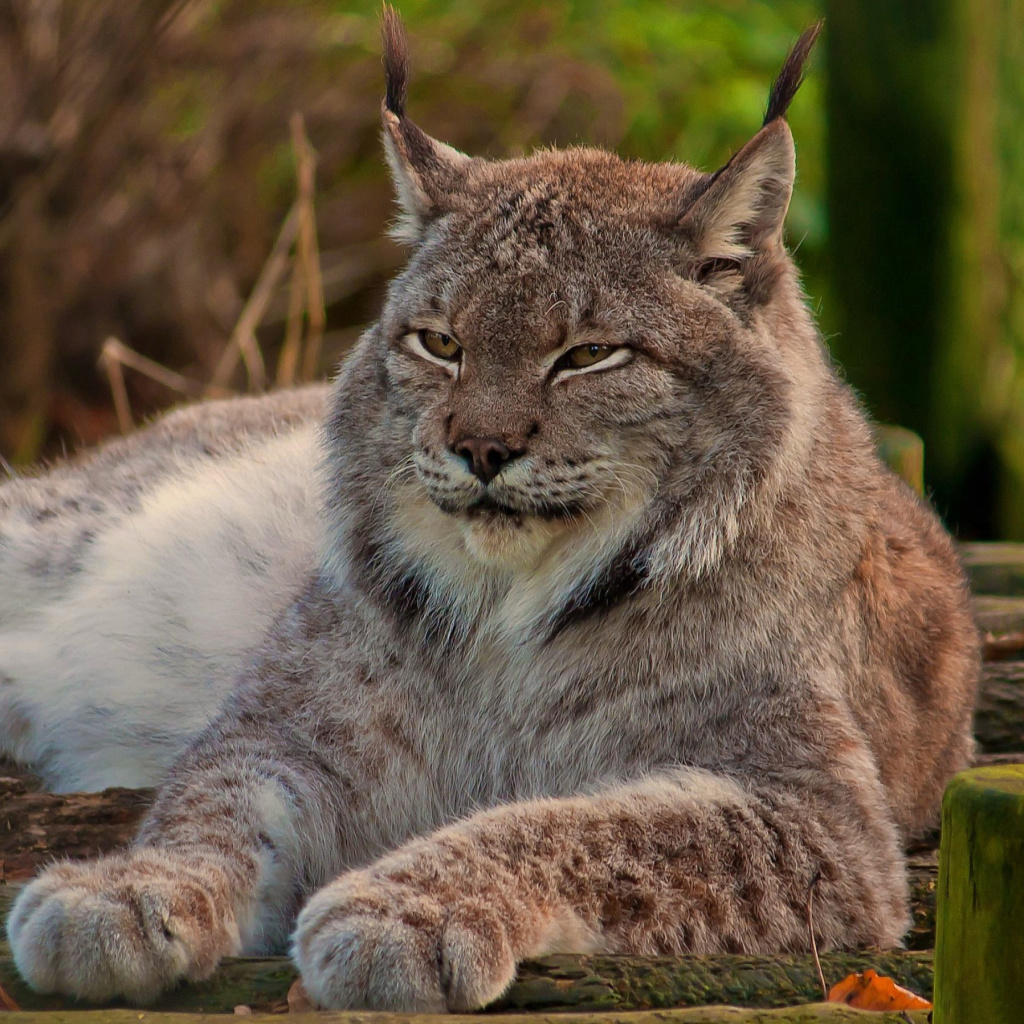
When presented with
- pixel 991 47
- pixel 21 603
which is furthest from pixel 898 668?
pixel 991 47

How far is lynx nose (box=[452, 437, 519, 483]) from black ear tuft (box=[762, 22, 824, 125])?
905 millimetres

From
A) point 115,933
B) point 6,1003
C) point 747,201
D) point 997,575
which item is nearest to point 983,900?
point 115,933

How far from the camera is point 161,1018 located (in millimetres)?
2053

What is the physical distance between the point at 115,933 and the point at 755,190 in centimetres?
195

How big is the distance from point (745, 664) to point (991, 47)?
167 inches

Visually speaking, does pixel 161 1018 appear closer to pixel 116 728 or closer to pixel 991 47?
pixel 116 728

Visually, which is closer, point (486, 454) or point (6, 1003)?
point (6, 1003)

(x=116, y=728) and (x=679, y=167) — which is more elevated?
(x=679, y=167)

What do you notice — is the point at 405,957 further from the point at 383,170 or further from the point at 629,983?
the point at 383,170

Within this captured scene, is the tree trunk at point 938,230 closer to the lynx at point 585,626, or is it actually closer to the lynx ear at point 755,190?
the lynx at point 585,626

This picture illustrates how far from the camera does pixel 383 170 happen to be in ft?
34.2

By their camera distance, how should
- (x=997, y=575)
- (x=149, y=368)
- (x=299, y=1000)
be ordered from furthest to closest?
(x=149, y=368) < (x=997, y=575) < (x=299, y=1000)

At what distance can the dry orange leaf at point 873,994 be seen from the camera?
231 cm

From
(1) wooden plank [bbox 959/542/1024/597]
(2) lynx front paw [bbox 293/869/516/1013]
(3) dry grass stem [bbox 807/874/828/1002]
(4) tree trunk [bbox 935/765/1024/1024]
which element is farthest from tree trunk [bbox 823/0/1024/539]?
(4) tree trunk [bbox 935/765/1024/1024]
